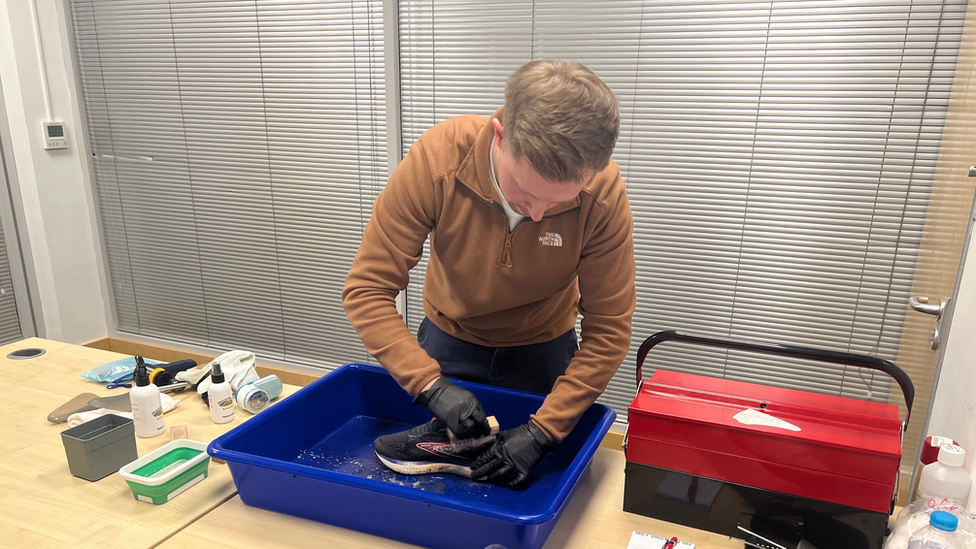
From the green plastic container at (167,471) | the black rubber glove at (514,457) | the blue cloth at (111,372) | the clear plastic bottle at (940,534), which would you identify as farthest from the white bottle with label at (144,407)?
the clear plastic bottle at (940,534)

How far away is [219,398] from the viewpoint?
1.41 metres

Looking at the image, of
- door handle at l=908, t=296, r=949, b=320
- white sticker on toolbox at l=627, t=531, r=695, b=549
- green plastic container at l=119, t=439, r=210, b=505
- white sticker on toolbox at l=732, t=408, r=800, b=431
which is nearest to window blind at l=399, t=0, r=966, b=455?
door handle at l=908, t=296, r=949, b=320

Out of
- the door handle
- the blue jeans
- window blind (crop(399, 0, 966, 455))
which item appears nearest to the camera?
the door handle

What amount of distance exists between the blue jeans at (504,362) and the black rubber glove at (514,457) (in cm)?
34

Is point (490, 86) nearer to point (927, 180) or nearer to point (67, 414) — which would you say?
point (927, 180)

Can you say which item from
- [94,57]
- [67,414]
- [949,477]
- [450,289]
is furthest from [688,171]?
[94,57]

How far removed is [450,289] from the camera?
1425 millimetres

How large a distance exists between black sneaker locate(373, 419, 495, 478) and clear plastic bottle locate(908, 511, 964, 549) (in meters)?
0.68

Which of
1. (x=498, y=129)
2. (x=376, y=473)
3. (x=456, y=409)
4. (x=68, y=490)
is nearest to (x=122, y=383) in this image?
(x=68, y=490)

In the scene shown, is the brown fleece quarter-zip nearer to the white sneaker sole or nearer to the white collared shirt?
the white collared shirt

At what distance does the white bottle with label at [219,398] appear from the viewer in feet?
4.62

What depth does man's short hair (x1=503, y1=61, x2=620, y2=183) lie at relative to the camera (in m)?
0.97

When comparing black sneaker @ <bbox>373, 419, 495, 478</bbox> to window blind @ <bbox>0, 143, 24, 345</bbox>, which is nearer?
black sneaker @ <bbox>373, 419, 495, 478</bbox>

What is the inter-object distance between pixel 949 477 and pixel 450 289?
0.95 m
